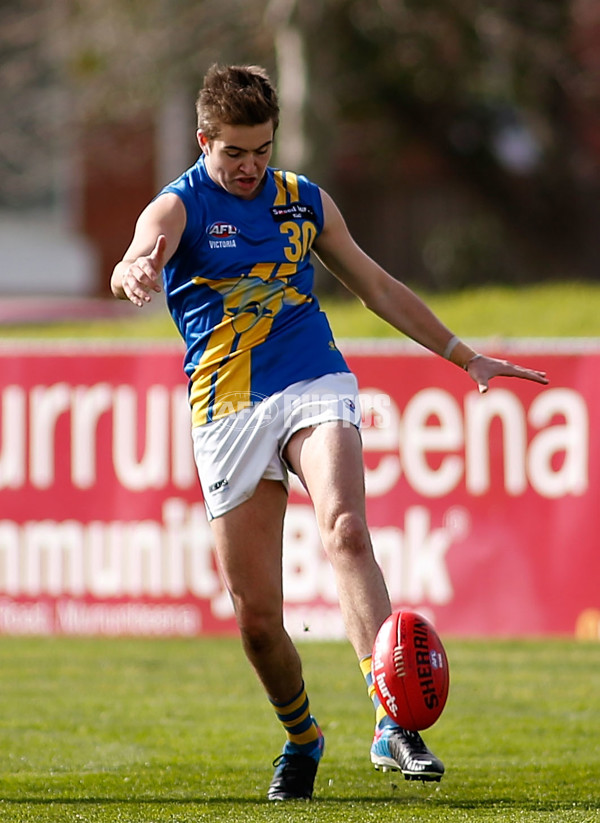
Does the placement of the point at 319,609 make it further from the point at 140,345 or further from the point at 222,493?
the point at 222,493

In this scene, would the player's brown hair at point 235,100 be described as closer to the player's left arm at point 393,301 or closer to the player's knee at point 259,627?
the player's left arm at point 393,301

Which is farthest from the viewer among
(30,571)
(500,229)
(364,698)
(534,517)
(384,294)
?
(500,229)

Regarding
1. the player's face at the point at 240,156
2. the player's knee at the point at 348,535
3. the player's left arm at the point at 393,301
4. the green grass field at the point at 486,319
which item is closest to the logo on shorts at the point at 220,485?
the player's knee at the point at 348,535

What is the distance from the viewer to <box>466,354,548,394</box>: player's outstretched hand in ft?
17.4

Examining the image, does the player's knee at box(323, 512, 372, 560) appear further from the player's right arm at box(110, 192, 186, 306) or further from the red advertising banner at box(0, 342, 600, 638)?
the red advertising banner at box(0, 342, 600, 638)

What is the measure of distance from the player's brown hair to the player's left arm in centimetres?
49

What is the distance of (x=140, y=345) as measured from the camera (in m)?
10.5

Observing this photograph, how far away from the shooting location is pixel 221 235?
5.07 meters

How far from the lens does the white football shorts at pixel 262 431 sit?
5059 millimetres

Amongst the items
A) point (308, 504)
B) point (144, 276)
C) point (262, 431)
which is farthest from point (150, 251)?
point (308, 504)

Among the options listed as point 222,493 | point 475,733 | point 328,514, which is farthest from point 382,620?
point 475,733

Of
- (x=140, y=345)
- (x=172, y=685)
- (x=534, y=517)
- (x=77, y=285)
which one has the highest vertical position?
(x=77, y=285)

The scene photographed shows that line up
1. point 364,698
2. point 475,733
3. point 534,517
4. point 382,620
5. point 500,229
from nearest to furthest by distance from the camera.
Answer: point 382,620, point 475,733, point 364,698, point 534,517, point 500,229

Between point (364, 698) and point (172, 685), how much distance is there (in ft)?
3.85
